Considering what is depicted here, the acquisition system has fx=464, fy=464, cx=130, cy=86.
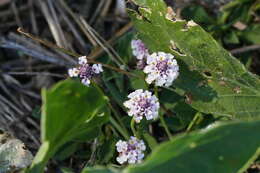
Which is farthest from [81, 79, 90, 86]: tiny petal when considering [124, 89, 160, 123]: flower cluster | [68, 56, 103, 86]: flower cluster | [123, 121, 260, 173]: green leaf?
[123, 121, 260, 173]: green leaf

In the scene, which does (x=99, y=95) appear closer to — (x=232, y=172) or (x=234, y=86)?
(x=232, y=172)

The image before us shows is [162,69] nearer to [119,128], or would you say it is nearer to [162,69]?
[162,69]

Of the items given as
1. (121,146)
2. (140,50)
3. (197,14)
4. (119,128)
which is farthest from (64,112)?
(197,14)

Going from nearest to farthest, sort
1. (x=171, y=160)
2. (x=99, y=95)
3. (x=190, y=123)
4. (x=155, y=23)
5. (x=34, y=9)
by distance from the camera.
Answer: (x=171, y=160), (x=99, y=95), (x=155, y=23), (x=190, y=123), (x=34, y=9)

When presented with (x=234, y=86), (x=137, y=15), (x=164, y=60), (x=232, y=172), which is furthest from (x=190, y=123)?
(x=232, y=172)

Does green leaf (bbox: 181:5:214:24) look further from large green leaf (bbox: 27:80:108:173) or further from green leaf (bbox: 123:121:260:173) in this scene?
green leaf (bbox: 123:121:260:173)

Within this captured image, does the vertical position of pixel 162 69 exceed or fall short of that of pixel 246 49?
it exceeds it

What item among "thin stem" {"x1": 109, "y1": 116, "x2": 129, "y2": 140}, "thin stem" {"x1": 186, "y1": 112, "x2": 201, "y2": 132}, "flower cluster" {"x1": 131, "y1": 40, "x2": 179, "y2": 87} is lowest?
"thin stem" {"x1": 186, "y1": 112, "x2": 201, "y2": 132}
